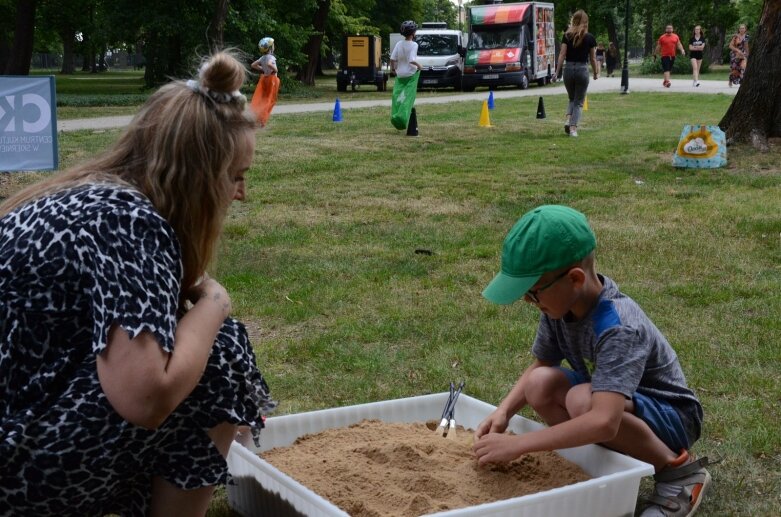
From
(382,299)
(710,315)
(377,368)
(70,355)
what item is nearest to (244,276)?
(382,299)

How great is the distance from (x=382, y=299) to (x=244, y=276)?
103cm

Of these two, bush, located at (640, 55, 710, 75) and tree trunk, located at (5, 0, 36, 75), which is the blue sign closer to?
tree trunk, located at (5, 0, 36, 75)

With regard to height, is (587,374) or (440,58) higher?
(440,58)

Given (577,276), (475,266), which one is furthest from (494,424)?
(475,266)

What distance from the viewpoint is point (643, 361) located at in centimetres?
281

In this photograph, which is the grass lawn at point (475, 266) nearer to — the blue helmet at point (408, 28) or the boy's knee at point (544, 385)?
the boy's knee at point (544, 385)

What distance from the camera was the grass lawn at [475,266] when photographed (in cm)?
405

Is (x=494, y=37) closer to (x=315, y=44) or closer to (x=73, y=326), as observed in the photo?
(x=315, y=44)

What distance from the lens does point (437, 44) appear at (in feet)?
99.3

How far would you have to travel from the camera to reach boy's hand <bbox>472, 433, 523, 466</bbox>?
9.52 feet

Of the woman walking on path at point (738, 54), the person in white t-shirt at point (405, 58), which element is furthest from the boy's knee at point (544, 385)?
the woman walking on path at point (738, 54)

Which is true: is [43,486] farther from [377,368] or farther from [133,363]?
[377,368]

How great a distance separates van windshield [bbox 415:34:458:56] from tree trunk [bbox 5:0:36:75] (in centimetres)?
1214

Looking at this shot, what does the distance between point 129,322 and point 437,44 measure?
29.1 metres
